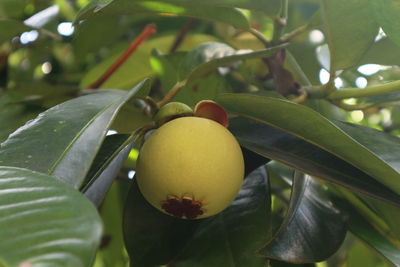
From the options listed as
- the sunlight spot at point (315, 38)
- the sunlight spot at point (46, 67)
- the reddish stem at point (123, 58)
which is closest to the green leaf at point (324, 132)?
the reddish stem at point (123, 58)

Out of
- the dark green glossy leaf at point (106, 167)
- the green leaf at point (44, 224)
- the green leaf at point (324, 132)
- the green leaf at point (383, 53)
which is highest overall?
the green leaf at point (44, 224)

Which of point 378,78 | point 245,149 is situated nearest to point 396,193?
point 245,149

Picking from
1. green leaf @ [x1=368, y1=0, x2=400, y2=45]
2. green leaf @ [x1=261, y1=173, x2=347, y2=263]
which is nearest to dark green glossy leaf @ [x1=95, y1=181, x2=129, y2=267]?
green leaf @ [x1=261, y1=173, x2=347, y2=263]

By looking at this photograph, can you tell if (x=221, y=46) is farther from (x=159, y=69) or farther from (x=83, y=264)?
(x=83, y=264)

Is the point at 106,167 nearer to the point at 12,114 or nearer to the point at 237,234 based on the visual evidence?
the point at 237,234

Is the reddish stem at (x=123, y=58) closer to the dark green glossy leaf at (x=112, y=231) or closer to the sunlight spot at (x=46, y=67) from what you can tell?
the dark green glossy leaf at (x=112, y=231)
